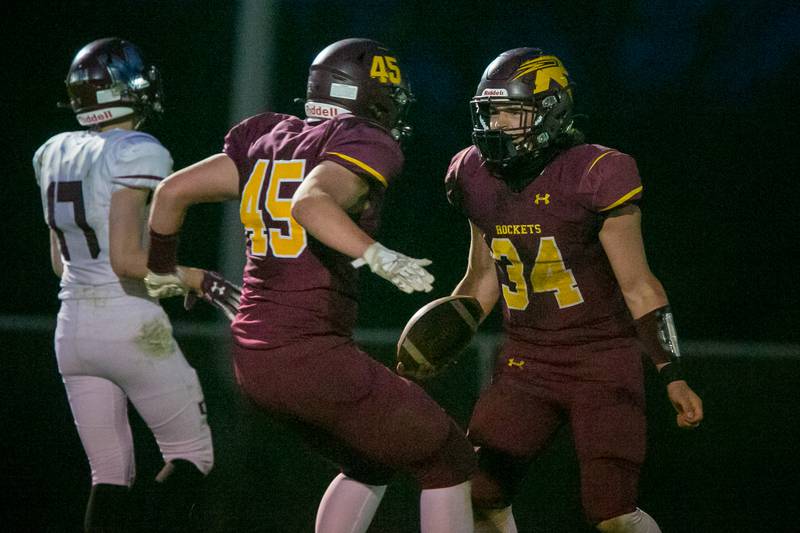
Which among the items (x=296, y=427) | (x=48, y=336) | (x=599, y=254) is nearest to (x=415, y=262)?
(x=296, y=427)

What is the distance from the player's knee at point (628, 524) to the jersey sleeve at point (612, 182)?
2.62 ft

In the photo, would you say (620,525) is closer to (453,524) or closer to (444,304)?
(453,524)

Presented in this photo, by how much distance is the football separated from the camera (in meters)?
2.95

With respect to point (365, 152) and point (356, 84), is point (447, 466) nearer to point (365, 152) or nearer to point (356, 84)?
point (365, 152)

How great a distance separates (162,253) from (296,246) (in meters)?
0.54

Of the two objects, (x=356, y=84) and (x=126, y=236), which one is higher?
(x=356, y=84)

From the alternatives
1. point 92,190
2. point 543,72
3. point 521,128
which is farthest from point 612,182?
point 92,190

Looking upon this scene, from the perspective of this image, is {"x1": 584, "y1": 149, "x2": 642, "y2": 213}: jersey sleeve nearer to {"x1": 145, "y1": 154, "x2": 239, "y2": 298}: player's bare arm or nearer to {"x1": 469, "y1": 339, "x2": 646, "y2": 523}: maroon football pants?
{"x1": 469, "y1": 339, "x2": 646, "y2": 523}: maroon football pants

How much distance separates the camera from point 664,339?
2924mm

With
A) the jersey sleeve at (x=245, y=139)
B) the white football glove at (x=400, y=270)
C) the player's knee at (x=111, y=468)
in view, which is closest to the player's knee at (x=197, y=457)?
the player's knee at (x=111, y=468)

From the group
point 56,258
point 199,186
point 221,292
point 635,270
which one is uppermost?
point 199,186

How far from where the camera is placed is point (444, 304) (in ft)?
9.89

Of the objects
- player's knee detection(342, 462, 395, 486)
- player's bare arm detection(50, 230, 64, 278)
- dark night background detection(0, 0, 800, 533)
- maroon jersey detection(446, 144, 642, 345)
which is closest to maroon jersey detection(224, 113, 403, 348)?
player's knee detection(342, 462, 395, 486)

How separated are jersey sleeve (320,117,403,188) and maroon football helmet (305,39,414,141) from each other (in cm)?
23
